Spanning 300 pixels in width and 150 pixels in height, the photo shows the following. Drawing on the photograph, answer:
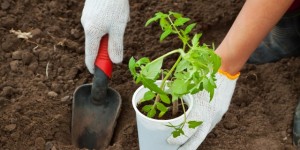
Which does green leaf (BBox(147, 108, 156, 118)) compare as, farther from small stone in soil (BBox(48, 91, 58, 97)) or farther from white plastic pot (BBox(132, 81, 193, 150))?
small stone in soil (BBox(48, 91, 58, 97))

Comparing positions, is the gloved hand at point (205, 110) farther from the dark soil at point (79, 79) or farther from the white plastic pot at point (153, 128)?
the dark soil at point (79, 79)

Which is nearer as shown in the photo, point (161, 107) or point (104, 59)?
point (161, 107)

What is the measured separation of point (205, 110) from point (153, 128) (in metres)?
0.20

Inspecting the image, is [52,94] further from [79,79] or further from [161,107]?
[161,107]

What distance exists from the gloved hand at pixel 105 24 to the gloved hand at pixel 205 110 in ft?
1.27

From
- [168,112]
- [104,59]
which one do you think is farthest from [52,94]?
[168,112]

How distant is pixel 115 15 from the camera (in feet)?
5.74

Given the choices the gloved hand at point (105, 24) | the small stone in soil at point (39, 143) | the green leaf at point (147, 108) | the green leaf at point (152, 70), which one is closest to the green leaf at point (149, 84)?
the green leaf at point (152, 70)

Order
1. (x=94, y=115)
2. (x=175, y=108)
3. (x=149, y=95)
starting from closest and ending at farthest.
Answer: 1. (x=149, y=95)
2. (x=175, y=108)
3. (x=94, y=115)

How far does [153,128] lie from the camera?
1.48 m

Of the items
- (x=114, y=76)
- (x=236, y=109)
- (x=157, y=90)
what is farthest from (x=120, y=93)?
(x=157, y=90)

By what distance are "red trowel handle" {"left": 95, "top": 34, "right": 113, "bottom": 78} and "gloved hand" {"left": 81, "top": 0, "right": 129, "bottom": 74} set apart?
1.0 inches

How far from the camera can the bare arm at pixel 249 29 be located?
1.55 m

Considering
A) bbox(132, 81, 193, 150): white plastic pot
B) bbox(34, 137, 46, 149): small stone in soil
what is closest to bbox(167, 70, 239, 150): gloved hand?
bbox(132, 81, 193, 150): white plastic pot
